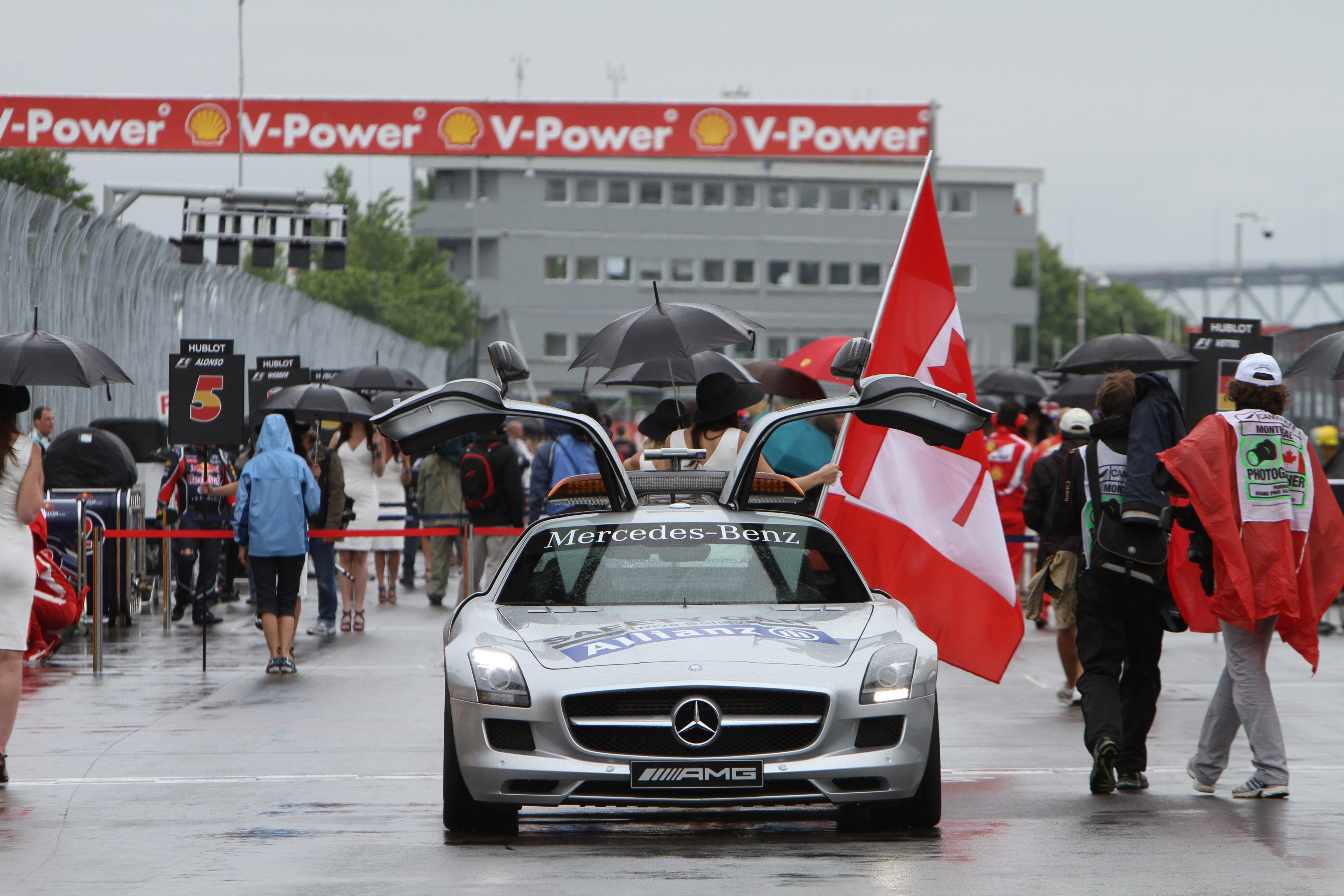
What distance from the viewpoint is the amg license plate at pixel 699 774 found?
260 inches

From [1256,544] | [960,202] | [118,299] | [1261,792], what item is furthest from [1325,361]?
[960,202]

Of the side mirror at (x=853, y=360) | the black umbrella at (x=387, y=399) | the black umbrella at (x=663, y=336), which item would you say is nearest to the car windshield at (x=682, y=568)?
the side mirror at (x=853, y=360)

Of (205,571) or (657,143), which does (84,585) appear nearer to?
(205,571)

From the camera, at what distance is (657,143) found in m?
50.4

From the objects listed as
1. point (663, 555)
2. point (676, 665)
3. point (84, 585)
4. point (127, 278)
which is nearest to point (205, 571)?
point (84, 585)

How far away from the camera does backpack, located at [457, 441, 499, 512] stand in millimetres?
18000

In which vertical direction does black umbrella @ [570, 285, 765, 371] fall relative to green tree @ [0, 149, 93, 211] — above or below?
below

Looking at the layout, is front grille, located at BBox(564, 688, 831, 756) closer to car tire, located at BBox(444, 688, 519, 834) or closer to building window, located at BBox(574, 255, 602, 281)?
car tire, located at BBox(444, 688, 519, 834)

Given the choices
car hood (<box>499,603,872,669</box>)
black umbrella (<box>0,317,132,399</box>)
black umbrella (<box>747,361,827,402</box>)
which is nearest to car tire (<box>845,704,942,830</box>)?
car hood (<box>499,603,872,669</box>)

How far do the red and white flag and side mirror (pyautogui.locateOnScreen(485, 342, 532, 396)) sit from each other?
7.26ft

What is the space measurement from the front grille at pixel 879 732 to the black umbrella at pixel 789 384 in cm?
745

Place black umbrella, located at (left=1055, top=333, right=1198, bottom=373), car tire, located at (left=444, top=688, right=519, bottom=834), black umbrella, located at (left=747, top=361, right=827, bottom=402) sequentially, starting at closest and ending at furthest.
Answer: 1. car tire, located at (left=444, top=688, right=519, bottom=834)
2. black umbrella, located at (left=747, top=361, right=827, bottom=402)
3. black umbrella, located at (left=1055, top=333, right=1198, bottom=373)

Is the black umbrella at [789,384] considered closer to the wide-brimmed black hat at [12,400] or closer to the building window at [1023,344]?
the wide-brimmed black hat at [12,400]

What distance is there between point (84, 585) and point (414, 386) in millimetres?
9244
